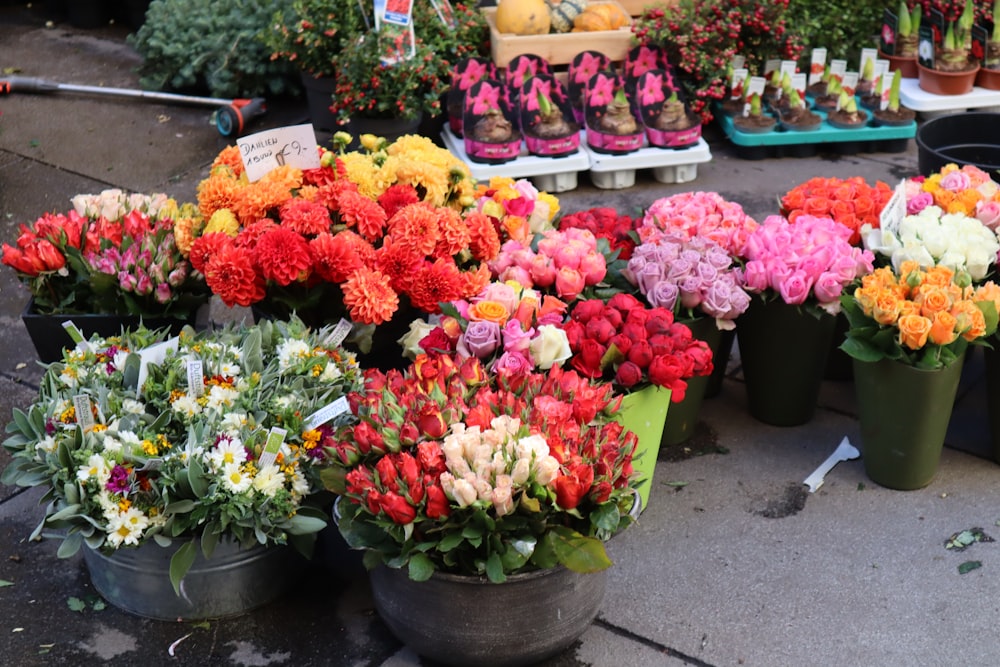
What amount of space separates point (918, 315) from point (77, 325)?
86.0 inches

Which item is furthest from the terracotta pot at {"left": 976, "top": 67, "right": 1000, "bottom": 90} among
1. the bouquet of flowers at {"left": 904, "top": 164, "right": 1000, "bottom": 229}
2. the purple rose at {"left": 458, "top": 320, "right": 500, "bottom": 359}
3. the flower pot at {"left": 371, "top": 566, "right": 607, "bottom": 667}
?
the flower pot at {"left": 371, "top": 566, "right": 607, "bottom": 667}

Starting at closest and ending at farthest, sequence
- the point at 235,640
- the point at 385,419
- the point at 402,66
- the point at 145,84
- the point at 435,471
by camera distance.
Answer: the point at 435,471 < the point at 385,419 < the point at 235,640 < the point at 402,66 < the point at 145,84

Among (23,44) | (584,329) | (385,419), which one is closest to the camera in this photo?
(385,419)

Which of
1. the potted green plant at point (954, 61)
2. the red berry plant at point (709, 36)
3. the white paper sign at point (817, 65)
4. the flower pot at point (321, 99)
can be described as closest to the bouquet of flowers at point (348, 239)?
the flower pot at point (321, 99)

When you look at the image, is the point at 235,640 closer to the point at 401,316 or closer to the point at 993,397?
the point at 401,316

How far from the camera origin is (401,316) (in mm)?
2959

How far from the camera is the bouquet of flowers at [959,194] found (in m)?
3.08

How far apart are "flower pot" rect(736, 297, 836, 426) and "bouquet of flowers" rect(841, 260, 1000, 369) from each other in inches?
8.7

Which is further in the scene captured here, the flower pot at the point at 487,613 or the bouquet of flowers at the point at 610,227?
the bouquet of flowers at the point at 610,227

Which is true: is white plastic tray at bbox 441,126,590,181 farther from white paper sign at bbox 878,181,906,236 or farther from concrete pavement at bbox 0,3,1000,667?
white paper sign at bbox 878,181,906,236

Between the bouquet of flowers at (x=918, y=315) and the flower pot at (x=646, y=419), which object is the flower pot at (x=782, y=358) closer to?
the bouquet of flowers at (x=918, y=315)

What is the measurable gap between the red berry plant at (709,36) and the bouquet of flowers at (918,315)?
2290 millimetres

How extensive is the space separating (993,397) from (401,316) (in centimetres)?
161

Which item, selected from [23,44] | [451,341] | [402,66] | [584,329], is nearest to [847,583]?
[584,329]
